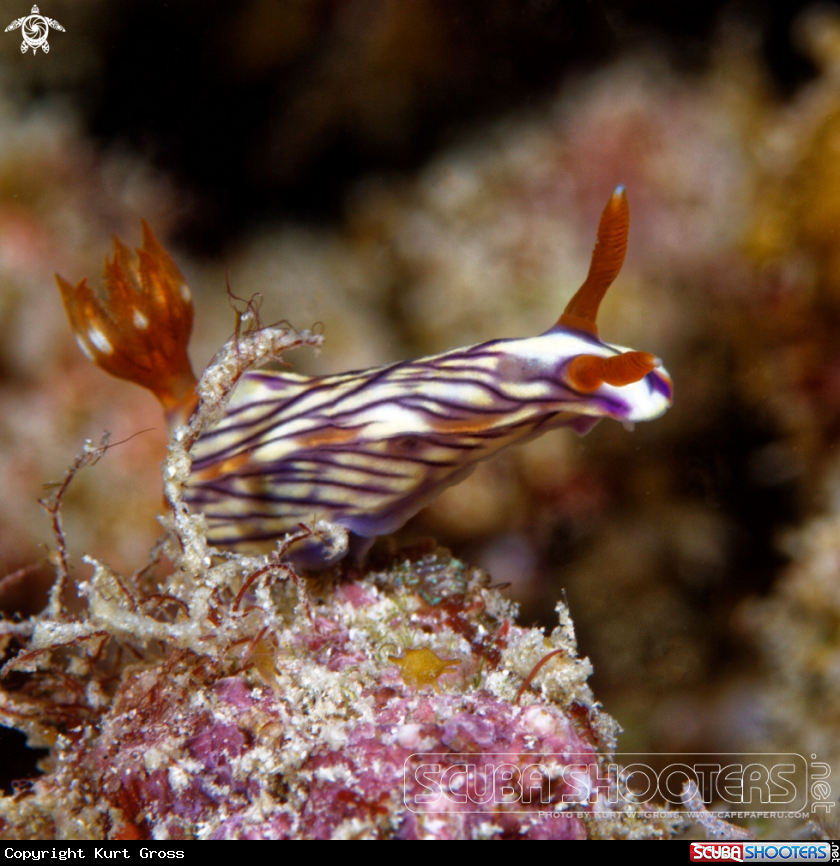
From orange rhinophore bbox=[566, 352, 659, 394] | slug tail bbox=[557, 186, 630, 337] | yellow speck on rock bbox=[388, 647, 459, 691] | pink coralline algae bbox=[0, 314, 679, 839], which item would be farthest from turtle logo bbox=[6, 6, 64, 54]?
yellow speck on rock bbox=[388, 647, 459, 691]

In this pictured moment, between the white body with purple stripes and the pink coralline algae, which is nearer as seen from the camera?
the pink coralline algae

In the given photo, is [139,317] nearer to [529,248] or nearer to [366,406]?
[366,406]

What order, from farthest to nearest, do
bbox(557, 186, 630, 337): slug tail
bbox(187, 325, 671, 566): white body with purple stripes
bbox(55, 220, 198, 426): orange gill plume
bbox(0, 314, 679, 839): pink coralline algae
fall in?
bbox(55, 220, 198, 426): orange gill plume, bbox(187, 325, 671, 566): white body with purple stripes, bbox(557, 186, 630, 337): slug tail, bbox(0, 314, 679, 839): pink coralline algae

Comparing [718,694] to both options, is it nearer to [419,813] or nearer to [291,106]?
[419,813]

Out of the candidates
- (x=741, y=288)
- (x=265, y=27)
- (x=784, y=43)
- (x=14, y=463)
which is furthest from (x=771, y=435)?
(x=14, y=463)

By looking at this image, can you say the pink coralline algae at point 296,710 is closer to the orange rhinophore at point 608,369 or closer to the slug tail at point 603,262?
the orange rhinophore at point 608,369

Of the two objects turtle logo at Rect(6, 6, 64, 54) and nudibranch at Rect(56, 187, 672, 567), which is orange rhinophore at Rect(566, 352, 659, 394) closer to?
nudibranch at Rect(56, 187, 672, 567)

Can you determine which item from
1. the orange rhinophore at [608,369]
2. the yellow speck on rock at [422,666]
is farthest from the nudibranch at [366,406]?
the yellow speck on rock at [422,666]
